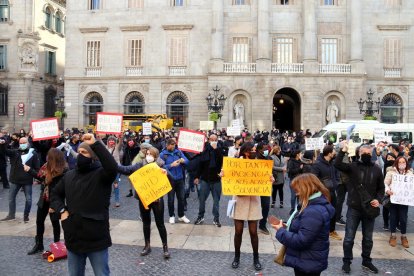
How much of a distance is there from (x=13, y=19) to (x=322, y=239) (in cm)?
4212

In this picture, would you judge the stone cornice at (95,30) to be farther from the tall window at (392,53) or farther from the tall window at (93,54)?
the tall window at (392,53)

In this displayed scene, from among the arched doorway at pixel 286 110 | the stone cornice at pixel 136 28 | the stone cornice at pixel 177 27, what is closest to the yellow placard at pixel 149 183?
the stone cornice at pixel 177 27

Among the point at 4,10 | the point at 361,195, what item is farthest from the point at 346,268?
the point at 4,10

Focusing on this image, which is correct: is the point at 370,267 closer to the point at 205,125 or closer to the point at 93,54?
the point at 205,125

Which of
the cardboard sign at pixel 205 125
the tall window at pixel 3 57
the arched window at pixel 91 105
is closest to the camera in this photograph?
the cardboard sign at pixel 205 125

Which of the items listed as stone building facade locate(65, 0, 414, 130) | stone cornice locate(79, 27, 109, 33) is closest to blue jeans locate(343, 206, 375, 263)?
stone building facade locate(65, 0, 414, 130)

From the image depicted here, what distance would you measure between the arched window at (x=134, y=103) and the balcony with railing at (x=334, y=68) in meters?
15.6

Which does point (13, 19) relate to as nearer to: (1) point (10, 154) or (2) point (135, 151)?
(2) point (135, 151)

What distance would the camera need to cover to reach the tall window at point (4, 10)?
3944 centimetres

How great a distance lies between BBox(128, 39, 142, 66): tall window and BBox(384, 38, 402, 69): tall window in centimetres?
2123

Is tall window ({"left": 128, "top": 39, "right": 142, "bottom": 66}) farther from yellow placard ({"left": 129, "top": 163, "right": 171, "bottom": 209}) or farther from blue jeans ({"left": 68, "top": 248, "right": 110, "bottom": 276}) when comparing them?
blue jeans ({"left": 68, "top": 248, "right": 110, "bottom": 276})

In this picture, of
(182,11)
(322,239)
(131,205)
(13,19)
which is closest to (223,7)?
(182,11)

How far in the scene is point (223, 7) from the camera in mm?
34469

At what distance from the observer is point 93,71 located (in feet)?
121
